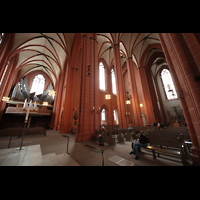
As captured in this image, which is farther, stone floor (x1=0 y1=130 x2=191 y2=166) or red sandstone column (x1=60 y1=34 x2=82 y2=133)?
red sandstone column (x1=60 y1=34 x2=82 y2=133)

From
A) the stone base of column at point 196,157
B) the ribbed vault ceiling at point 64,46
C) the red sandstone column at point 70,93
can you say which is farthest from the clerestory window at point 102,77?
the stone base of column at point 196,157

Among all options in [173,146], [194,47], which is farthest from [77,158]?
[194,47]

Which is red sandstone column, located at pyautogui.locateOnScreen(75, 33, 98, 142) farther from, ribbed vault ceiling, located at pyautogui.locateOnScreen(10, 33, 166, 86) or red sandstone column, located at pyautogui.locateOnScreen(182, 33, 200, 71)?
ribbed vault ceiling, located at pyautogui.locateOnScreen(10, 33, 166, 86)

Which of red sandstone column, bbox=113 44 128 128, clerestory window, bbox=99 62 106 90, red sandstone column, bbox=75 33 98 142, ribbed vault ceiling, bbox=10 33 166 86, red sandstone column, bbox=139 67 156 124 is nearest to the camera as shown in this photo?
red sandstone column, bbox=75 33 98 142

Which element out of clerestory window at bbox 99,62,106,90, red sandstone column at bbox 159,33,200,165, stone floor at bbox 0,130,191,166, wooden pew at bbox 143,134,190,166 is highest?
clerestory window at bbox 99,62,106,90

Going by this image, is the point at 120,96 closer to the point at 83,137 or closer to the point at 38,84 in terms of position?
the point at 83,137

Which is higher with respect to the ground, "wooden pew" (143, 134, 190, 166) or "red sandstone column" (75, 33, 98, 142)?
"red sandstone column" (75, 33, 98, 142)

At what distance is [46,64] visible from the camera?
1994 cm

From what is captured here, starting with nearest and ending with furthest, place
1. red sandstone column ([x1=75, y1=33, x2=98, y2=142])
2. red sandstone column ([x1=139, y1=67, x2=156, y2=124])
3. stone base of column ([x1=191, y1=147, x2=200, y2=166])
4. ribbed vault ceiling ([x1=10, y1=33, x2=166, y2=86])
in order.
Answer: stone base of column ([x1=191, y1=147, x2=200, y2=166]) → red sandstone column ([x1=75, y1=33, x2=98, y2=142]) → ribbed vault ceiling ([x1=10, y1=33, x2=166, y2=86]) → red sandstone column ([x1=139, y1=67, x2=156, y2=124])

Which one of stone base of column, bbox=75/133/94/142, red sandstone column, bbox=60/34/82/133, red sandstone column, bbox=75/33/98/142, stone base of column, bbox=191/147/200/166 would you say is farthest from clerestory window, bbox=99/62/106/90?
stone base of column, bbox=191/147/200/166

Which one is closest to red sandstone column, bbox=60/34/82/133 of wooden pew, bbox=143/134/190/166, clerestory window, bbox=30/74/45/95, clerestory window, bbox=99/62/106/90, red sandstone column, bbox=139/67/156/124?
clerestory window, bbox=99/62/106/90
